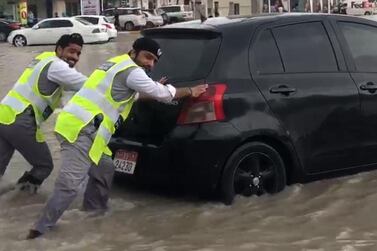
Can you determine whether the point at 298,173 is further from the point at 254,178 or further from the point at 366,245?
the point at 366,245

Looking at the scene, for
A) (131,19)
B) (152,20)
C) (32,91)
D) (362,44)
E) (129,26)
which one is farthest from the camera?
(129,26)

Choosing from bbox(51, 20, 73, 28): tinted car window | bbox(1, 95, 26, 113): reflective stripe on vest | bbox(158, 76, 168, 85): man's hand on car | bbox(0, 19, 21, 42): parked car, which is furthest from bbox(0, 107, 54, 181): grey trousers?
bbox(0, 19, 21, 42): parked car

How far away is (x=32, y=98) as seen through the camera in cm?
625

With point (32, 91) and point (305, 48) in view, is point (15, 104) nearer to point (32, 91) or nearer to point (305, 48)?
point (32, 91)

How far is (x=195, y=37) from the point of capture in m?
6.06

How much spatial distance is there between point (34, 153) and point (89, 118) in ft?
4.24

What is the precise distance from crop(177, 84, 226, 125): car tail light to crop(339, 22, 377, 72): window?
158 centimetres

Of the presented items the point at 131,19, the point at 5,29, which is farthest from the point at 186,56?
the point at 131,19

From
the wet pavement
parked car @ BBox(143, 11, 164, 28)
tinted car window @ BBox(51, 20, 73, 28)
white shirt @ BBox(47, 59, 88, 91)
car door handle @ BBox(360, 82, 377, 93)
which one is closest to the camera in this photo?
the wet pavement

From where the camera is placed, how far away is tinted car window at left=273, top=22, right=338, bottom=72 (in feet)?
20.4

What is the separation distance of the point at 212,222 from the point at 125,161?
0.98 meters

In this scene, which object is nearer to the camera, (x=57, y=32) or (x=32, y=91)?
(x=32, y=91)

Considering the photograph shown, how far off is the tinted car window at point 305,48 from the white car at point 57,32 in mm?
31932

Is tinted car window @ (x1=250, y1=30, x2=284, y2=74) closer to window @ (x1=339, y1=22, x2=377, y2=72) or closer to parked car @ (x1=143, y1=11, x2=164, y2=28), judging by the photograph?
window @ (x1=339, y1=22, x2=377, y2=72)
